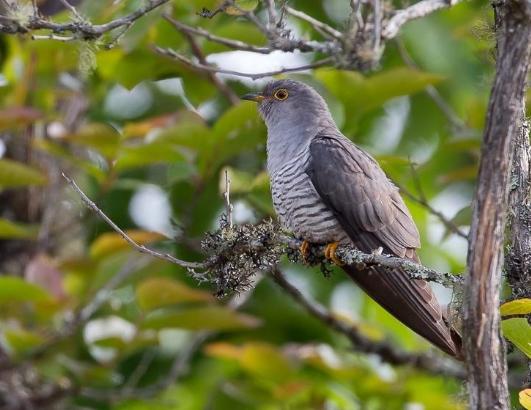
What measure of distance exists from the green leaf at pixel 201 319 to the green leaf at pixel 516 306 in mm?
1877

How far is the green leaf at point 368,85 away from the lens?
4.21 m

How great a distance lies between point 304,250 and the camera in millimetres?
3611

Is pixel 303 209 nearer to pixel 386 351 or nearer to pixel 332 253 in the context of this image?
pixel 332 253

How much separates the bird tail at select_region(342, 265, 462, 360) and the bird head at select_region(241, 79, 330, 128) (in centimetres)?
93

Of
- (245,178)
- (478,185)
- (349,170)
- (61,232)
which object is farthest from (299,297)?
(478,185)

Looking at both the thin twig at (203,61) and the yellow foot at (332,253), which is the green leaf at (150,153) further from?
the yellow foot at (332,253)

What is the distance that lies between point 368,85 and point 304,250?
962mm

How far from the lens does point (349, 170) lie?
3791 millimetres

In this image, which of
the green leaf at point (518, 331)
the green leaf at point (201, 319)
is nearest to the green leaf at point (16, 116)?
the green leaf at point (201, 319)

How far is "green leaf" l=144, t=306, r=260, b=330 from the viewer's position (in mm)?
4180

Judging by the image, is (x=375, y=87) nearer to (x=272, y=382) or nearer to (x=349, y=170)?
(x=349, y=170)

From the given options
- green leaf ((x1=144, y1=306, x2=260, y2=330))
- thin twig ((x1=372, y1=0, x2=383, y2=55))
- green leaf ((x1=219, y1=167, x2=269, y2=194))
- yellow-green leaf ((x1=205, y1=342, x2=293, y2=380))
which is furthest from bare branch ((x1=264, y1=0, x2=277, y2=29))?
yellow-green leaf ((x1=205, y1=342, x2=293, y2=380))

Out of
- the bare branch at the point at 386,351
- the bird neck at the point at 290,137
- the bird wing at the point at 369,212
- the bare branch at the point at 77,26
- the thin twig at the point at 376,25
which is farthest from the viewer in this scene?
the bare branch at the point at 386,351

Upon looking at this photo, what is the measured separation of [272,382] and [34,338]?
3.85ft
